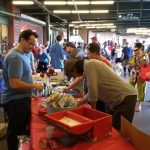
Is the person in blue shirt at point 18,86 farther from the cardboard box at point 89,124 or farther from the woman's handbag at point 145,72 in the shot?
the woman's handbag at point 145,72

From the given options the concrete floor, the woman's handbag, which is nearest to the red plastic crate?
the concrete floor

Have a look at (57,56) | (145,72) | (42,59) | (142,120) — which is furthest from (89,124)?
(42,59)

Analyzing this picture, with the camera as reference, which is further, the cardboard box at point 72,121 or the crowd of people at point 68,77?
the crowd of people at point 68,77

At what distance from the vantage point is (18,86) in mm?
2803

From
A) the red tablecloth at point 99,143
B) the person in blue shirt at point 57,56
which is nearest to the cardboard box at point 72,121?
the red tablecloth at point 99,143

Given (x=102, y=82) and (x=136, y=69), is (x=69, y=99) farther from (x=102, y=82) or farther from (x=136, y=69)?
(x=136, y=69)

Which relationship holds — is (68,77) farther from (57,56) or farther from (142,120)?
(57,56)

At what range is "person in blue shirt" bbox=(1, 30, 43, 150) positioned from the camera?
2.78 metres

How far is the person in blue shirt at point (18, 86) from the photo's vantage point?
2.78 metres

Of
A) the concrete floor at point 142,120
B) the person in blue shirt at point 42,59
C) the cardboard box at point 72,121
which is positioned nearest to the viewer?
the cardboard box at point 72,121

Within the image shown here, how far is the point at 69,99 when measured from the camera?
249cm

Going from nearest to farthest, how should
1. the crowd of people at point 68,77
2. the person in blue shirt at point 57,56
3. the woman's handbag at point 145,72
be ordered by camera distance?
the crowd of people at point 68,77, the woman's handbag at point 145,72, the person in blue shirt at point 57,56

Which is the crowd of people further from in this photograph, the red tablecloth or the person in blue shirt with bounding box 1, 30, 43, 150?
the red tablecloth

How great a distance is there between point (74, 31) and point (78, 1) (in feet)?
48.6
